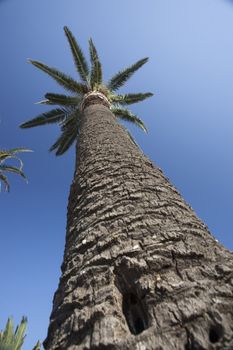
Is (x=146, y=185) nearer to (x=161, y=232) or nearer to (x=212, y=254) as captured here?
(x=161, y=232)

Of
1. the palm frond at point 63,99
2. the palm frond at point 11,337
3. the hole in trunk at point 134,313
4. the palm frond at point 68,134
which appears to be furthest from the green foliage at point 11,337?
the hole in trunk at point 134,313

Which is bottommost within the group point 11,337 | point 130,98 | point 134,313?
point 134,313

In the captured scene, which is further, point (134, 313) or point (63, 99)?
point (63, 99)

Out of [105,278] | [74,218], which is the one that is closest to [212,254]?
[105,278]

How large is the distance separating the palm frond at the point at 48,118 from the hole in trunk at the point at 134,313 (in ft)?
39.6

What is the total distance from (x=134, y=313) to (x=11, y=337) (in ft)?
43.1

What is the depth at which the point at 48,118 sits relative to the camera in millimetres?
13406

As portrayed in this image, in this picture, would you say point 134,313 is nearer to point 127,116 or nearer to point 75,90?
point 75,90

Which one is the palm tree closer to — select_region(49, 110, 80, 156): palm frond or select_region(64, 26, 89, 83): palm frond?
select_region(49, 110, 80, 156): palm frond

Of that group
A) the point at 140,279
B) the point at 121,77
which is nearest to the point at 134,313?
the point at 140,279

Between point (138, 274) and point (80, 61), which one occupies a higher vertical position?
point (80, 61)

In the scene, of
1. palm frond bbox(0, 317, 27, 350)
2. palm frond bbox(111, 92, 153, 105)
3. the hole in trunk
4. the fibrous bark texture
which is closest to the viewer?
the fibrous bark texture

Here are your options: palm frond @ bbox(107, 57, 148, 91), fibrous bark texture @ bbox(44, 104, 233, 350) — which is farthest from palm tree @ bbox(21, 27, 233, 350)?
palm frond @ bbox(107, 57, 148, 91)

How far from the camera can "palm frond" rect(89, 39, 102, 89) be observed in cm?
1268
